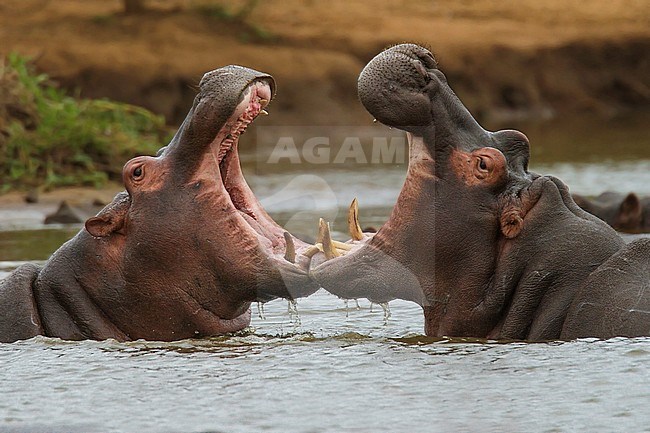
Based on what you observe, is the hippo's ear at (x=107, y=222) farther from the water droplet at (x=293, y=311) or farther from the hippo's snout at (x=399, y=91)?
the hippo's snout at (x=399, y=91)

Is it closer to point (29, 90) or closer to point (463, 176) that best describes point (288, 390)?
point (463, 176)

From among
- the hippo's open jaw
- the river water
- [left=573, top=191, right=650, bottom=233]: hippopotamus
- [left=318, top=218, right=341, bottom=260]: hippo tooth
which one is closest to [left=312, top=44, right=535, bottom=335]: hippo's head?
[left=318, top=218, right=341, bottom=260]: hippo tooth

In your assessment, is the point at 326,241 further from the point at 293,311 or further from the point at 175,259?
the point at 293,311

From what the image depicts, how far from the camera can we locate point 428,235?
17.4ft

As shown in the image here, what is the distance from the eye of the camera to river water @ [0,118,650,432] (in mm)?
4289

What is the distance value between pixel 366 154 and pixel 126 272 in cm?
1293

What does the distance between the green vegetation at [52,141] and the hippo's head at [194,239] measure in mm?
7831

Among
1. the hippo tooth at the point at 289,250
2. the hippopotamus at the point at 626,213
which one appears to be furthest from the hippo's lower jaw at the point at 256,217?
the hippopotamus at the point at 626,213

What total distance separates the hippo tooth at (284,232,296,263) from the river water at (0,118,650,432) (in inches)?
12.8

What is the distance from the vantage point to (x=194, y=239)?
562cm

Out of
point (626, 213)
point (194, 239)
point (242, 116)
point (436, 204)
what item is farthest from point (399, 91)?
point (626, 213)

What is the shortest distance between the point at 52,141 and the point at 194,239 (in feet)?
27.6

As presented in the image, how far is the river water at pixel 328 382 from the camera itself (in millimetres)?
4289

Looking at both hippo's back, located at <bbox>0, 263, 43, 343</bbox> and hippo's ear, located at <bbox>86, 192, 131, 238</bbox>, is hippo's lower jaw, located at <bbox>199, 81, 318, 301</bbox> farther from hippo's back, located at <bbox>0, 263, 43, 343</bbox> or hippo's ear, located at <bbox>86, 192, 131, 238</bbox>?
hippo's back, located at <bbox>0, 263, 43, 343</bbox>
